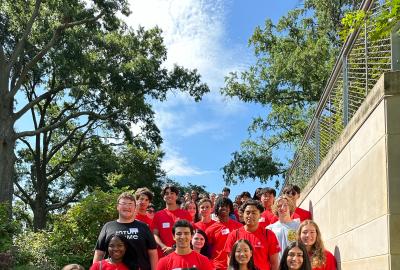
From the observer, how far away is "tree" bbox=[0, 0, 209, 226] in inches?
915

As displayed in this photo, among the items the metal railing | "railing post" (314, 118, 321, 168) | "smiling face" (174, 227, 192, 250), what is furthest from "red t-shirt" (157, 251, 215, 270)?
"railing post" (314, 118, 321, 168)

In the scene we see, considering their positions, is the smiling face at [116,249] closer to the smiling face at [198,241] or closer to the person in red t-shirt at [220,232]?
the smiling face at [198,241]

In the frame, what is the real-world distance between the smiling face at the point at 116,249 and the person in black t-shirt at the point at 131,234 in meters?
0.25

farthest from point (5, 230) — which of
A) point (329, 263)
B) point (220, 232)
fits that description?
point (329, 263)

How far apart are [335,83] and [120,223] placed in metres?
3.96

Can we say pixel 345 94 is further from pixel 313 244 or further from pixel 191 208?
pixel 191 208

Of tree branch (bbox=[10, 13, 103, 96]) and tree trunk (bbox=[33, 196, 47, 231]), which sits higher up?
tree branch (bbox=[10, 13, 103, 96])

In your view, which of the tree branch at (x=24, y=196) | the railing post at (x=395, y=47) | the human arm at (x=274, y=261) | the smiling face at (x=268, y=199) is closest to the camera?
the railing post at (x=395, y=47)

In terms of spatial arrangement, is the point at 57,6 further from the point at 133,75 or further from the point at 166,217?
the point at 166,217

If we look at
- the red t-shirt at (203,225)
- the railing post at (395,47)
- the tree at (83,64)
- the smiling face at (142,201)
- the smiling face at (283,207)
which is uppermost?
the tree at (83,64)

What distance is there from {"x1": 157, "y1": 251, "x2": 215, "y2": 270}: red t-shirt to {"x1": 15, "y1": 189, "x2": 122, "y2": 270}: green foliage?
24.8 feet

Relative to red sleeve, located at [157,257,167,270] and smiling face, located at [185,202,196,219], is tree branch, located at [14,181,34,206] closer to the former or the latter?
smiling face, located at [185,202,196,219]

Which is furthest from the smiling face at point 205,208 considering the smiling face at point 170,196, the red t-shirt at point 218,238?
the smiling face at point 170,196

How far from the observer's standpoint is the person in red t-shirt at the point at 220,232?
6.70m
